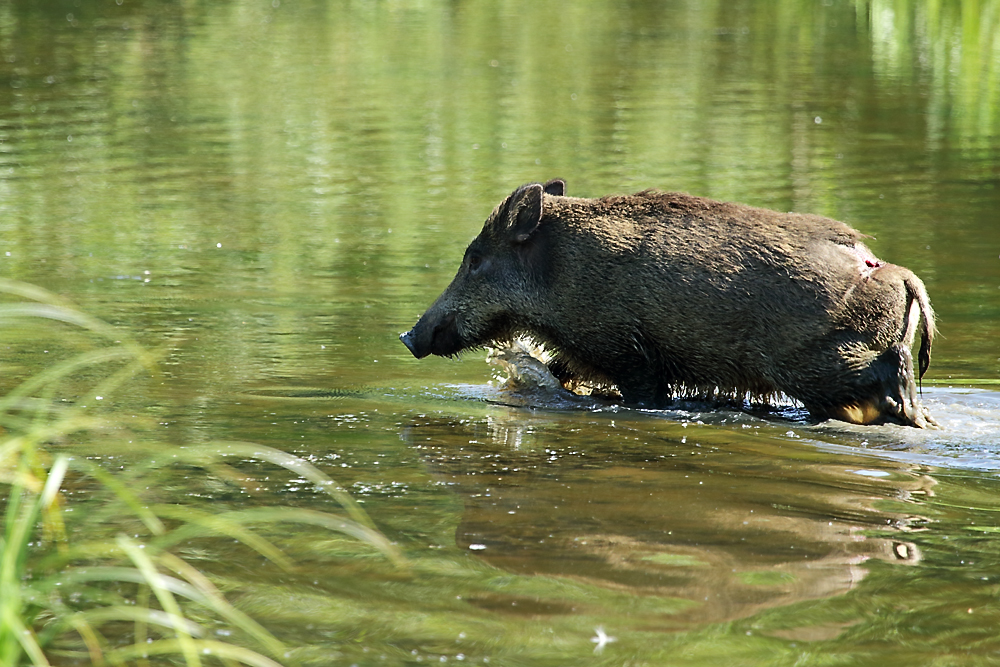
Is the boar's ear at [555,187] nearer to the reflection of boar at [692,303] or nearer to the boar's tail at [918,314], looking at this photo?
the reflection of boar at [692,303]

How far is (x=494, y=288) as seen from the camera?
8.45 metres

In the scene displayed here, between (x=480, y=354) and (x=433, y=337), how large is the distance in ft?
4.02

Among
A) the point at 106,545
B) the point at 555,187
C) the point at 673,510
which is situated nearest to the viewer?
the point at 106,545

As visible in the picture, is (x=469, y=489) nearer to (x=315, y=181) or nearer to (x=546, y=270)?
(x=546, y=270)

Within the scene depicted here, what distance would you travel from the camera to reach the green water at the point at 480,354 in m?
4.51

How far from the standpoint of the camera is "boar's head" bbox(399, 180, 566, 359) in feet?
27.2

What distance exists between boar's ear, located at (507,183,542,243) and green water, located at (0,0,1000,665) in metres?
1.09

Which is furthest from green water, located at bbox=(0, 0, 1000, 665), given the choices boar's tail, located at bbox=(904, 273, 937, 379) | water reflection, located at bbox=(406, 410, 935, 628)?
boar's tail, located at bbox=(904, 273, 937, 379)

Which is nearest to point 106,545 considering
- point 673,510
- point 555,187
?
point 673,510

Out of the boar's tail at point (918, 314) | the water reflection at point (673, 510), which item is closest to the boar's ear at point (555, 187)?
the water reflection at point (673, 510)

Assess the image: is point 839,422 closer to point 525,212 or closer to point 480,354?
point 525,212

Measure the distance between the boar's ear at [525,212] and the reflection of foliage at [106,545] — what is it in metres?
2.76

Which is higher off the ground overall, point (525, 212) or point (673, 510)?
point (525, 212)

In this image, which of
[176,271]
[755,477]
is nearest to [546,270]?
[755,477]
